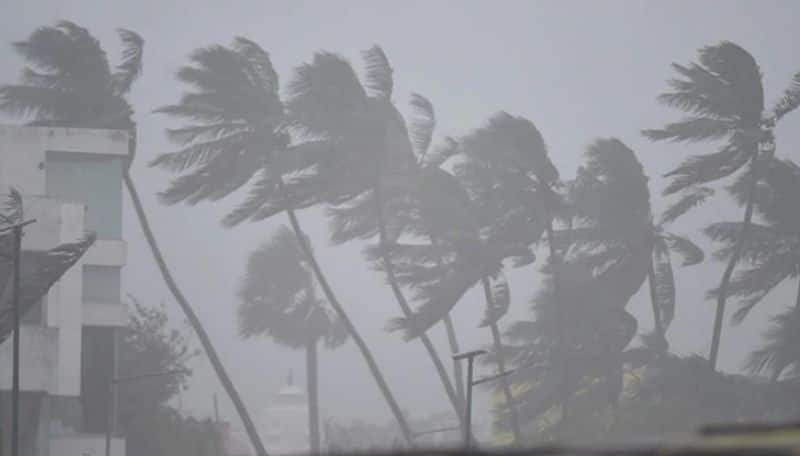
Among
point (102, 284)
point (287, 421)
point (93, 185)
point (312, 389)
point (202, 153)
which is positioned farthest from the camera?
point (287, 421)

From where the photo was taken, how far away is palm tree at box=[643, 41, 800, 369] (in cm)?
4950

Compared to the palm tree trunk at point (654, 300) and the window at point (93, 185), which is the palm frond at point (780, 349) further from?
the window at point (93, 185)

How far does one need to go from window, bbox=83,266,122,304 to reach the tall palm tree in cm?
1091

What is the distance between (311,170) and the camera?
49719 millimetres

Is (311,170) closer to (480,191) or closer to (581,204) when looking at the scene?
(480,191)

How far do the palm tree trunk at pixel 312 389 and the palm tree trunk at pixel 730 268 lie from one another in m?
22.9

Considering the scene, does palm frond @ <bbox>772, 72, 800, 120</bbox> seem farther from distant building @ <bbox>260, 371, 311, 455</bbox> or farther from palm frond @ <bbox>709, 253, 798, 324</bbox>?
distant building @ <bbox>260, 371, 311, 455</bbox>

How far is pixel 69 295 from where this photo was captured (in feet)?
167

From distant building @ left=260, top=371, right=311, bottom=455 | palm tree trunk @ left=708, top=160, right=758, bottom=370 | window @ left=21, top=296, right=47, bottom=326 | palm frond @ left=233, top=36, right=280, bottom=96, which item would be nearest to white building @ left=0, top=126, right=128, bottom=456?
window @ left=21, top=296, right=47, bottom=326

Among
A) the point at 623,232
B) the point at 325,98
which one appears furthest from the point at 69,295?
the point at 623,232

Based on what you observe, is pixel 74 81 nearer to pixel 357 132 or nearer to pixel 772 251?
pixel 357 132

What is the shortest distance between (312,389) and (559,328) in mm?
20533

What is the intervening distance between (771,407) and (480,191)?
43.7 ft

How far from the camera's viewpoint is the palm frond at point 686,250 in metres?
54.6
